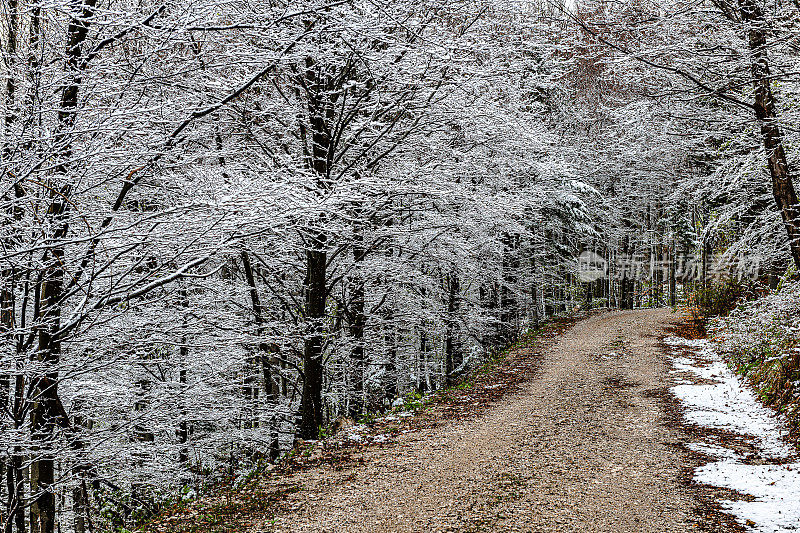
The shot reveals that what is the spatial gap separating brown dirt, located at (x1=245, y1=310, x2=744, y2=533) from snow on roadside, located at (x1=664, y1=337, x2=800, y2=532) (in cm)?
30

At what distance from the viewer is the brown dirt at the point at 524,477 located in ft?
17.8

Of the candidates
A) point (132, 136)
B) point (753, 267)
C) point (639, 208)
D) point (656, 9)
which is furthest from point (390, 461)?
point (639, 208)

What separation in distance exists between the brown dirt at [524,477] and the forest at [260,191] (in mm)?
2142

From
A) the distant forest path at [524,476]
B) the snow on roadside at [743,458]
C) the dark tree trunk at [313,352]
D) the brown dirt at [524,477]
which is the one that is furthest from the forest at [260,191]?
the snow on roadside at [743,458]

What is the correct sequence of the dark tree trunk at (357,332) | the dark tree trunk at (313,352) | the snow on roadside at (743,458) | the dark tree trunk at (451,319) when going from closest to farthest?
the snow on roadside at (743,458)
the dark tree trunk at (313,352)
the dark tree trunk at (357,332)
the dark tree trunk at (451,319)

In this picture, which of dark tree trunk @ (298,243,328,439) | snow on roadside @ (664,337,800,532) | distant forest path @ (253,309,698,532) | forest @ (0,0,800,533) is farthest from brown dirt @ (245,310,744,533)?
forest @ (0,0,800,533)

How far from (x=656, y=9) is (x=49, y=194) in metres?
8.60

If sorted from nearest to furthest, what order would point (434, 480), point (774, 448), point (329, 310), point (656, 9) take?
1. point (434, 480)
2. point (774, 448)
3. point (656, 9)
4. point (329, 310)

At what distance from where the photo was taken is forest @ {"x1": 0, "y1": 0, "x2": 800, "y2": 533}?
15.1 ft

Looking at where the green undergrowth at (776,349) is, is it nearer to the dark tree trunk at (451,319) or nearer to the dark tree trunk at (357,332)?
the dark tree trunk at (451,319)

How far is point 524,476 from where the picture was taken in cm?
661

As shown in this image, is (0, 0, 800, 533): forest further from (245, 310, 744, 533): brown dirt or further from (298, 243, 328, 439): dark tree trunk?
(245, 310, 744, 533): brown dirt

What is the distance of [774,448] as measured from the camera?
7188 millimetres

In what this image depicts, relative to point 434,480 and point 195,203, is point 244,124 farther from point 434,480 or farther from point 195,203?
point 434,480
